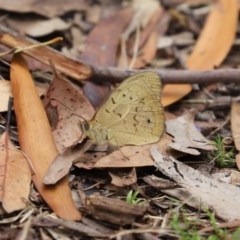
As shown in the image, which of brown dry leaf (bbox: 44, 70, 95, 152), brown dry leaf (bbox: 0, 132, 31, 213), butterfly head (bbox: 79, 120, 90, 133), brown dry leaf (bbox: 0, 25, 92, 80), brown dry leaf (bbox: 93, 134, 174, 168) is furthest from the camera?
brown dry leaf (bbox: 0, 25, 92, 80)

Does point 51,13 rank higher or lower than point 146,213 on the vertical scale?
higher

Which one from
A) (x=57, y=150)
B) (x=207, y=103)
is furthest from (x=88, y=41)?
(x=57, y=150)

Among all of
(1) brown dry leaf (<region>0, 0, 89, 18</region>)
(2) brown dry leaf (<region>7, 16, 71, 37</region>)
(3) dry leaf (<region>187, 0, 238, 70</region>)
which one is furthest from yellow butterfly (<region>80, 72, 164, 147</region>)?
(1) brown dry leaf (<region>0, 0, 89, 18</region>)

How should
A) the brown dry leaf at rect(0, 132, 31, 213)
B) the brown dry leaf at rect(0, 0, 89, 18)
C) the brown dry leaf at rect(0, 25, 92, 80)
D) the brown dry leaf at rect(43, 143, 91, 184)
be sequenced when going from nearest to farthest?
the brown dry leaf at rect(0, 132, 31, 213)
the brown dry leaf at rect(43, 143, 91, 184)
the brown dry leaf at rect(0, 25, 92, 80)
the brown dry leaf at rect(0, 0, 89, 18)

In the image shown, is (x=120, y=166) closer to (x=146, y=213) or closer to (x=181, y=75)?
(x=146, y=213)

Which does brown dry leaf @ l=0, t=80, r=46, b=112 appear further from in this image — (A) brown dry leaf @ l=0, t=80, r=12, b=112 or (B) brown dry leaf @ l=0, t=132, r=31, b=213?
(B) brown dry leaf @ l=0, t=132, r=31, b=213

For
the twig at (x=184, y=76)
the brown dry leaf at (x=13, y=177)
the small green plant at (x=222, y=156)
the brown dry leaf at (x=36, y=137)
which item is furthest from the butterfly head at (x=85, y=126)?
the small green plant at (x=222, y=156)

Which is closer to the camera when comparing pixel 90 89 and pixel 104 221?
pixel 104 221
